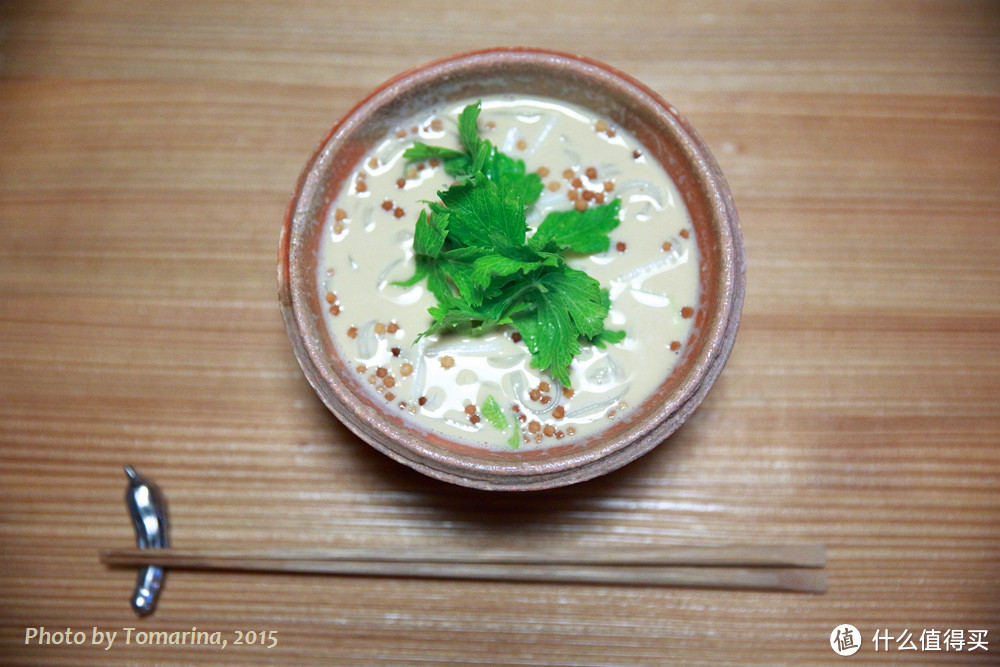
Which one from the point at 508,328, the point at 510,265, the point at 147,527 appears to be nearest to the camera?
the point at 510,265

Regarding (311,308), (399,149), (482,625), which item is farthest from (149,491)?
(399,149)

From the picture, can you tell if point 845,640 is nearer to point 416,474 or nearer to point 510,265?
point 416,474

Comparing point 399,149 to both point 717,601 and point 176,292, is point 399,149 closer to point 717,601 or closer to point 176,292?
point 176,292

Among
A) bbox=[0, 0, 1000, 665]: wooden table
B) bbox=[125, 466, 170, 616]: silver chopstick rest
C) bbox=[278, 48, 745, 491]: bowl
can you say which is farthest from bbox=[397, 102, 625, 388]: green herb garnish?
bbox=[125, 466, 170, 616]: silver chopstick rest

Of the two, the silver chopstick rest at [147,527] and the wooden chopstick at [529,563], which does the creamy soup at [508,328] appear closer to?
the wooden chopstick at [529,563]

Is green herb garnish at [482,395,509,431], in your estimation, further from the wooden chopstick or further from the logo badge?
the logo badge

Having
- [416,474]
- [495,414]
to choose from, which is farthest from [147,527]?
[495,414]
